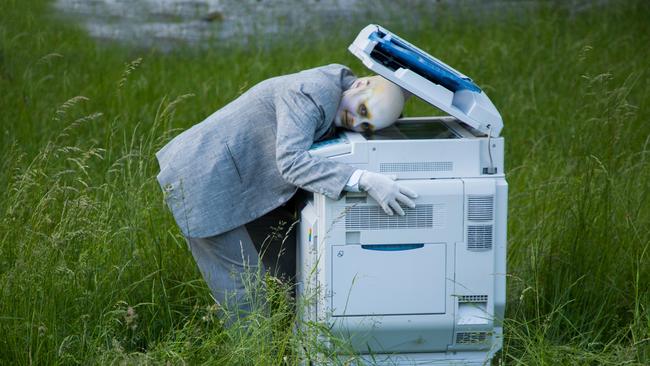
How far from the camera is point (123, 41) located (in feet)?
30.2

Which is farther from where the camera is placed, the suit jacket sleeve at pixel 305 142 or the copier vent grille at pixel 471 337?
the copier vent grille at pixel 471 337

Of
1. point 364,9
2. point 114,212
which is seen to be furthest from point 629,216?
point 364,9

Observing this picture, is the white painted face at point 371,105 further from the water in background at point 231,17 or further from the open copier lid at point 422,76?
the water in background at point 231,17

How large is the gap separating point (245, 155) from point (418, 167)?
0.72 metres

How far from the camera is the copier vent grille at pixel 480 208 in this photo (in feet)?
12.0

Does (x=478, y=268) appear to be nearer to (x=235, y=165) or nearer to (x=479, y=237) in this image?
(x=479, y=237)

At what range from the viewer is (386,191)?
354 centimetres

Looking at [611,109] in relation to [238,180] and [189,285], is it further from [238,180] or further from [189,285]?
[189,285]

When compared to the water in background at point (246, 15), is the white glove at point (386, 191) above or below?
above

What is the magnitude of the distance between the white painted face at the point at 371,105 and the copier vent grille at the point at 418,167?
0.24 m

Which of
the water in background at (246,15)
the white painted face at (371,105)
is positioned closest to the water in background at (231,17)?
the water in background at (246,15)

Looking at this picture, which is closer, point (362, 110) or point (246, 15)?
point (362, 110)

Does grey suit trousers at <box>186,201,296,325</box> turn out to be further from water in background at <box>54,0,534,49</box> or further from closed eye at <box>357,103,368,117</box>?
water in background at <box>54,0,534,49</box>

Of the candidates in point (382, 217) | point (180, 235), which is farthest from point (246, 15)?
point (382, 217)
